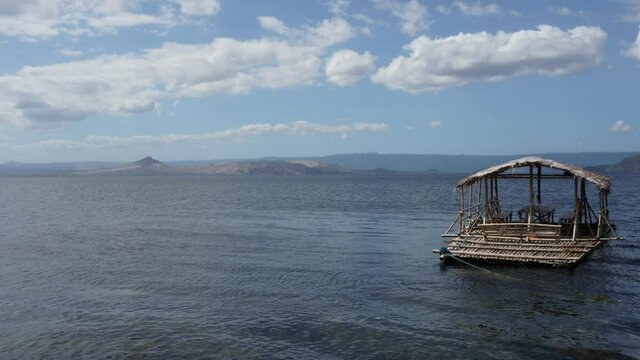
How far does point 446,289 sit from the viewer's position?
2708 centimetres

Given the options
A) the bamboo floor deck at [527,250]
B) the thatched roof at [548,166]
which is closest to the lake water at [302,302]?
the bamboo floor deck at [527,250]

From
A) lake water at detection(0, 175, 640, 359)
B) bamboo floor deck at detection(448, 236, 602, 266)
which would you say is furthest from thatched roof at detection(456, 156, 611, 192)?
lake water at detection(0, 175, 640, 359)

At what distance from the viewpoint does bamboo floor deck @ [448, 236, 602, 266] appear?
30.5 meters

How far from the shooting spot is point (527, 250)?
31656mm

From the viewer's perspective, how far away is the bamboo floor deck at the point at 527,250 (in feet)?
100.0

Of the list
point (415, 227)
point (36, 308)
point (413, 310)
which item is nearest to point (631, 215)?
point (415, 227)

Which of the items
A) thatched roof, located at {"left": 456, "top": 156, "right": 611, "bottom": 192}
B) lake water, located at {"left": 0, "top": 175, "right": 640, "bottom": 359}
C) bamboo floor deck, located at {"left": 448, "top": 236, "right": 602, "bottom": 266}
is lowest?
lake water, located at {"left": 0, "top": 175, "right": 640, "bottom": 359}

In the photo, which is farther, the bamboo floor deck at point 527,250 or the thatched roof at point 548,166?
the thatched roof at point 548,166

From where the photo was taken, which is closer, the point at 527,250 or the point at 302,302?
the point at 302,302

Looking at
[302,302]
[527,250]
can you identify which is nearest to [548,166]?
[527,250]

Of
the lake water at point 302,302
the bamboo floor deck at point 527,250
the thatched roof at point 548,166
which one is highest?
the thatched roof at point 548,166

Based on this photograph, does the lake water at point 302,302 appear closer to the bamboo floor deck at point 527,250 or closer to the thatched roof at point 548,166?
the bamboo floor deck at point 527,250

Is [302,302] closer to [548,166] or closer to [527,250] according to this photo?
[527,250]

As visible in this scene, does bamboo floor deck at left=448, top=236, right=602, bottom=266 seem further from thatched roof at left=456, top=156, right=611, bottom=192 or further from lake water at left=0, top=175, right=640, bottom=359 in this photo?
thatched roof at left=456, top=156, right=611, bottom=192
